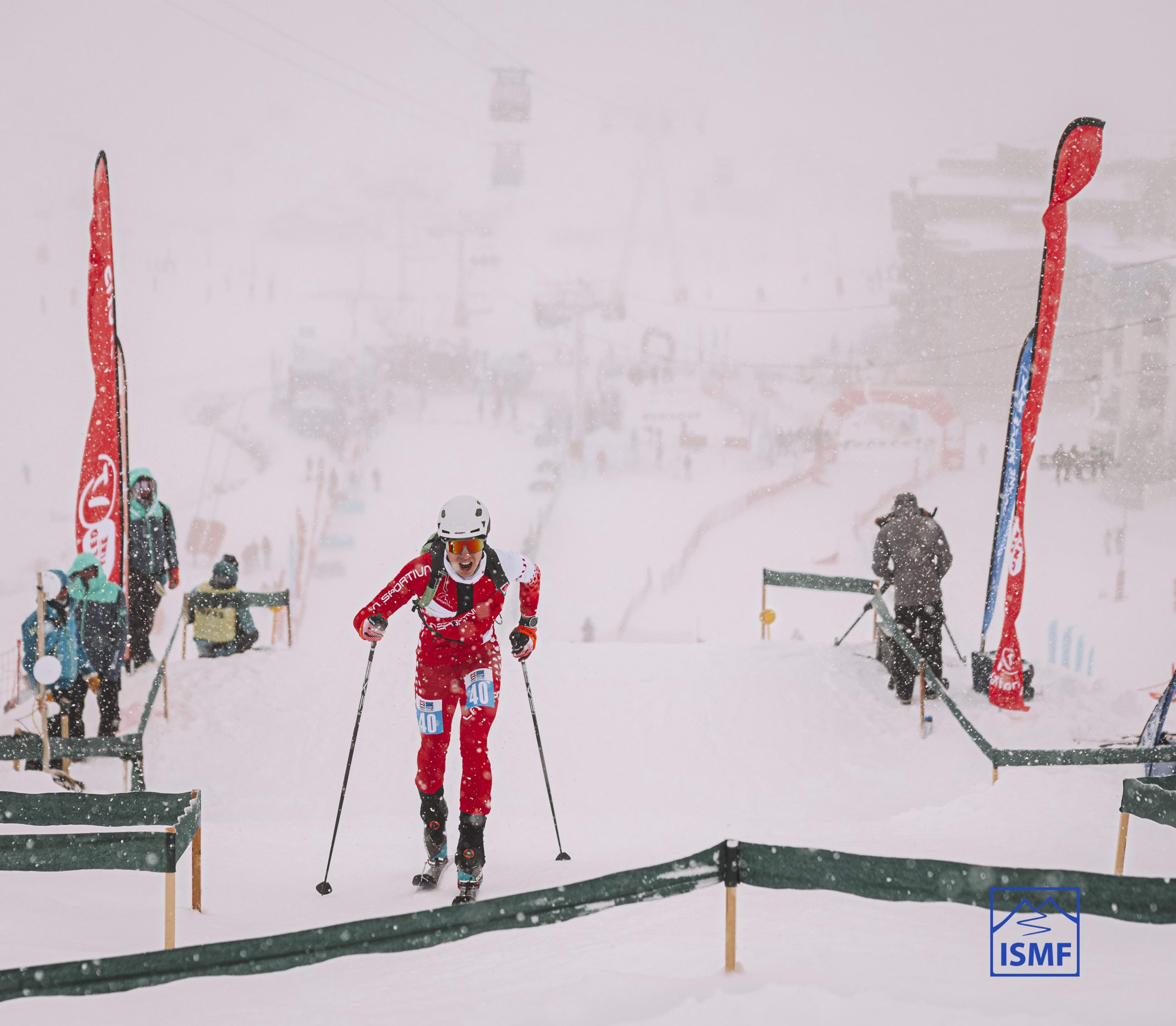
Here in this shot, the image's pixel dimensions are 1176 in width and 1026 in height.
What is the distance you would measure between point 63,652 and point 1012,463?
8.60m

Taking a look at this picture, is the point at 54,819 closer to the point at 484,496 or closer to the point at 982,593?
the point at 484,496

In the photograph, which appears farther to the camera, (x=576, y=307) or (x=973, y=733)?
(x=576, y=307)

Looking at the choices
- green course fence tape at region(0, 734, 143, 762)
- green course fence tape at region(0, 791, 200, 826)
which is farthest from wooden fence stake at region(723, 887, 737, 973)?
green course fence tape at region(0, 734, 143, 762)

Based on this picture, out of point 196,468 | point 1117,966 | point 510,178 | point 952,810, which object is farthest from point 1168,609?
point 510,178

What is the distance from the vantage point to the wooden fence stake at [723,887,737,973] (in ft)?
10.2

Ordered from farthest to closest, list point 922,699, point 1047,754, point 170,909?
point 922,699 < point 1047,754 < point 170,909

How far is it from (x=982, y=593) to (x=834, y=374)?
2369 cm

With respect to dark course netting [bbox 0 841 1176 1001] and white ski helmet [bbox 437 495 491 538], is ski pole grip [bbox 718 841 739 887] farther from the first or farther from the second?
white ski helmet [bbox 437 495 491 538]

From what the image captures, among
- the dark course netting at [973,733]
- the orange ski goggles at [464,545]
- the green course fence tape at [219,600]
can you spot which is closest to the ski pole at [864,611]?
the dark course netting at [973,733]

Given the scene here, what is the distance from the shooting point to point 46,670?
665cm

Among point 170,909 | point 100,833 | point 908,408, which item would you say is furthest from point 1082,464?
point 100,833

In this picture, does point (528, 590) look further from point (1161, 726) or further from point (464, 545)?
point (1161, 726)

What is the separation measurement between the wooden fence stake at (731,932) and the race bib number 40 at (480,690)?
2003mm

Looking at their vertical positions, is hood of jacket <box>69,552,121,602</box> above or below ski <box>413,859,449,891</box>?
above
